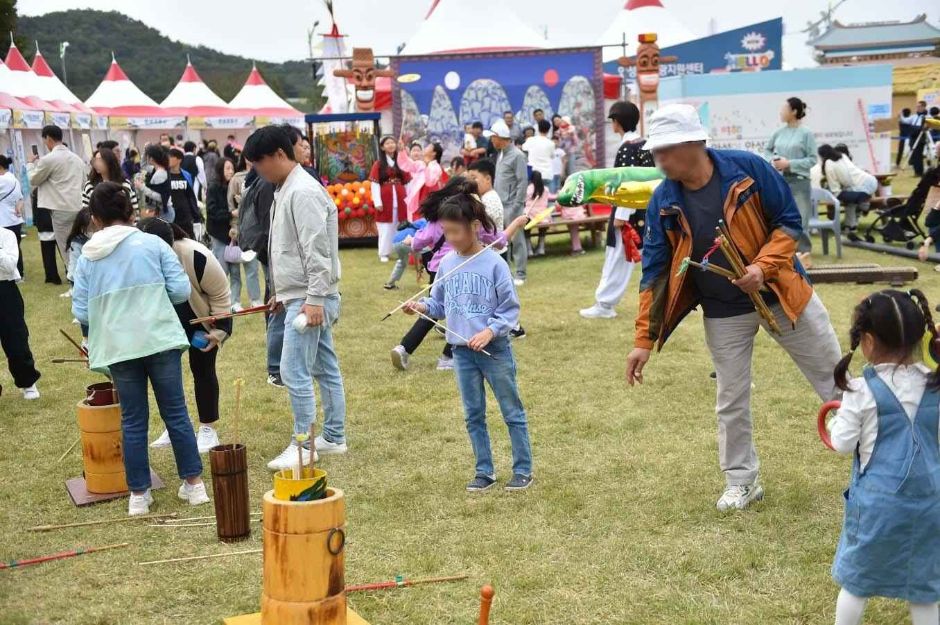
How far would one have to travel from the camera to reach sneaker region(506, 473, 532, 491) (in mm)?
5160

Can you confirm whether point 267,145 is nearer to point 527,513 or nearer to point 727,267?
point 527,513

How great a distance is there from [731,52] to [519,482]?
92.4ft

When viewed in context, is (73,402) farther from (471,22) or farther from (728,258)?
(471,22)

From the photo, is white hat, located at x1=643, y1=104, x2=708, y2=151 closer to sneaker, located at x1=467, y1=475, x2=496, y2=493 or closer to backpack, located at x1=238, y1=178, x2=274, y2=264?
sneaker, located at x1=467, y1=475, x2=496, y2=493

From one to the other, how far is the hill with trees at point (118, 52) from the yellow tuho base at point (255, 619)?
2875 inches

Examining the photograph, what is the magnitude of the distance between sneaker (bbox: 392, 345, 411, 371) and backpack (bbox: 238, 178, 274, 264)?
1348 millimetres

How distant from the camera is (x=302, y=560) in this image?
337 centimetres

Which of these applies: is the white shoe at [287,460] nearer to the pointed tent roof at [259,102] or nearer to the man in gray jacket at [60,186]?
the man in gray jacket at [60,186]

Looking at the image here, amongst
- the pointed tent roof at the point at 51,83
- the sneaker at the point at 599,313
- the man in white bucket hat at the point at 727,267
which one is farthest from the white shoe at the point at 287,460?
the pointed tent roof at the point at 51,83

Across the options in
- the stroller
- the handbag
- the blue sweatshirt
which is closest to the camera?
the blue sweatshirt

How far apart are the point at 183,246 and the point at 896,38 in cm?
5544

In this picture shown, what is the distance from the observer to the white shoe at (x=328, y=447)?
596 cm

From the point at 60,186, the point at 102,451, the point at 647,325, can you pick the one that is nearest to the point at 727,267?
the point at 647,325

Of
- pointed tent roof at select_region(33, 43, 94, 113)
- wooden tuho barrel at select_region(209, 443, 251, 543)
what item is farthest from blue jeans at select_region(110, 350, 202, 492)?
pointed tent roof at select_region(33, 43, 94, 113)
